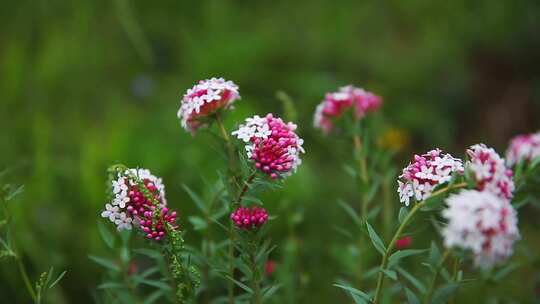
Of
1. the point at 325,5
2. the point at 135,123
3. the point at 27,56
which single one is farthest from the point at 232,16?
the point at 27,56

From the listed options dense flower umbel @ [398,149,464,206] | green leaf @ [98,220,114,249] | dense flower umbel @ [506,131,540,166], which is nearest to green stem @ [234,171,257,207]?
dense flower umbel @ [398,149,464,206]

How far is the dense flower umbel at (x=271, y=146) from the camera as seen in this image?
1.72 meters

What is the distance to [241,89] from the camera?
429 cm

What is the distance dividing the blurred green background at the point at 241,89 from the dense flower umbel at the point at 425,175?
35.1 inches

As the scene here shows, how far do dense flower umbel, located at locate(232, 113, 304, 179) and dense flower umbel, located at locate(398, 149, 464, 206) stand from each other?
337 millimetres

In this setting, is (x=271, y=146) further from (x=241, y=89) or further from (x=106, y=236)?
(x=241, y=89)

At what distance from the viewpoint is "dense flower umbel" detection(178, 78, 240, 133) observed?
6.28ft

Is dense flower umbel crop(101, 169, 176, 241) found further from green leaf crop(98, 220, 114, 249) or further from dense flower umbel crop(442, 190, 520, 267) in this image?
dense flower umbel crop(442, 190, 520, 267)

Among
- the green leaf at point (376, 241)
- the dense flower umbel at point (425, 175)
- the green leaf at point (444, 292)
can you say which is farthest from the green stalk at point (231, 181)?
the green leaf at point (444, 292)

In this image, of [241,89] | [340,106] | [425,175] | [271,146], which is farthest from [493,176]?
[241,89]

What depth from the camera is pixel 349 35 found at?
15.5 ft

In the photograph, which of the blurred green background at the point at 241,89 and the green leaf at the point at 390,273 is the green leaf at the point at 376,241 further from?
the blurred green background at the point at 241,89

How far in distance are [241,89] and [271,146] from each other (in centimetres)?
260

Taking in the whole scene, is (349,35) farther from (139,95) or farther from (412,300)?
(412,300)
